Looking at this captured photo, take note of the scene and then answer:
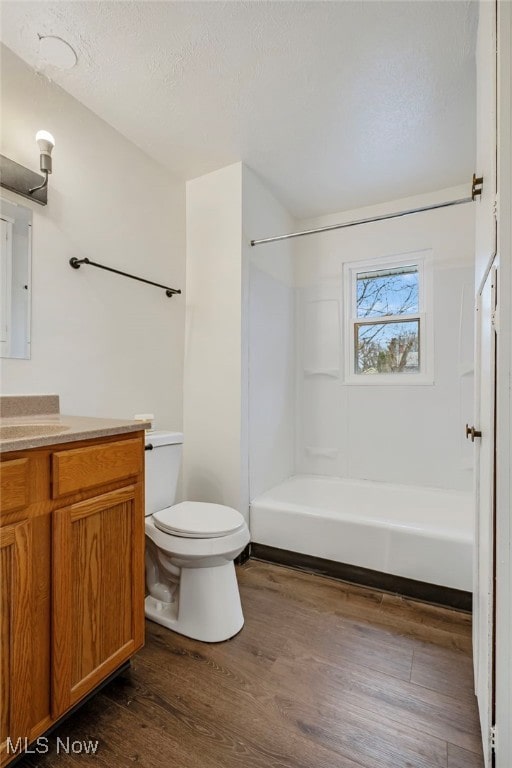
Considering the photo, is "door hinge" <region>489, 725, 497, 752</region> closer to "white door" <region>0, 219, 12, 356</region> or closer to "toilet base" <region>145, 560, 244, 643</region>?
"toilet base" <region>145, 560, 244, 643</region>

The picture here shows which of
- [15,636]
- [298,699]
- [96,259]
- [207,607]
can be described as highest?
[96,259]

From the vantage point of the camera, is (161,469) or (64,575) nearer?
(64,575)

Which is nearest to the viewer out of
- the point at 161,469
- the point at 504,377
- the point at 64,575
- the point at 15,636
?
the point at 504,377

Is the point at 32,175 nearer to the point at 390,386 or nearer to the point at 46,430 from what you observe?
the point at 46,430

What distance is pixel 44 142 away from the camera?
148 cm

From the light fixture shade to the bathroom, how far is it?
0.08m

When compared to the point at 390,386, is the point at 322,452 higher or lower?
lower

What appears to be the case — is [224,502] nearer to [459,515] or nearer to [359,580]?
[359,580]

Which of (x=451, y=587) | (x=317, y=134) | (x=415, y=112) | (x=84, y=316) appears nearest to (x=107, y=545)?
(x=84, y=316)

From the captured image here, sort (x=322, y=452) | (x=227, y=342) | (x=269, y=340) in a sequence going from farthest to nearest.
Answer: (x=322, y=452) → (x=269, y=340) → (x=227, y=342)

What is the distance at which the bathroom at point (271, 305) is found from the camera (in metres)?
1.32

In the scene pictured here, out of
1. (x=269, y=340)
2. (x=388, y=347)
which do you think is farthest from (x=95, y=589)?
(x=388, y=347)

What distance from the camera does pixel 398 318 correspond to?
2.69 m

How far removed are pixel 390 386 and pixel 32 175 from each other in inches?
95.1
